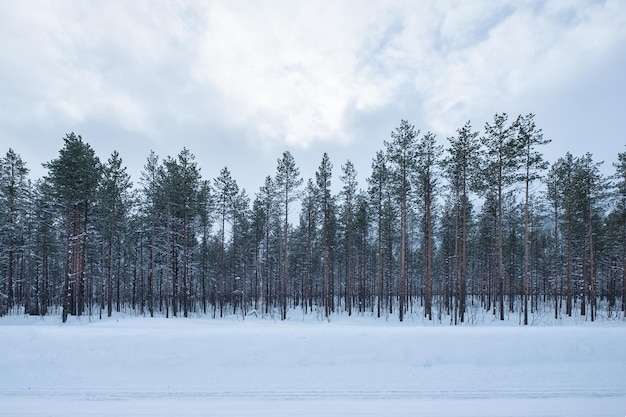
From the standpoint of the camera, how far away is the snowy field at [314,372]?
22.3 feet

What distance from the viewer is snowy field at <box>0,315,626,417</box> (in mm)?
6797

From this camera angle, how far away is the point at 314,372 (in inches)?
360

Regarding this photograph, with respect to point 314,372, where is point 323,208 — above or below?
above

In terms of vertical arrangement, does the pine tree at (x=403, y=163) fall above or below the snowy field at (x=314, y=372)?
above

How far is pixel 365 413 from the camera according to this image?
6430mm

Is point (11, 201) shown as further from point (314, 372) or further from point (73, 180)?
point (314, 372)

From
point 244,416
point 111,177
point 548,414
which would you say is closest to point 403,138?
point 548,414

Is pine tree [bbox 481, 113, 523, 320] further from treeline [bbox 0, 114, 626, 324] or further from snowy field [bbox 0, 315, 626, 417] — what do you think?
snowy field [bbox 0, 315, 626, 417]

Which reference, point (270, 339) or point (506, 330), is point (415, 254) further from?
point (270, 339)

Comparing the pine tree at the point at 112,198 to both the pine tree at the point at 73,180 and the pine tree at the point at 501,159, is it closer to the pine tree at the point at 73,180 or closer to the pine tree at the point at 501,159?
the pine tree at the point at 73,180

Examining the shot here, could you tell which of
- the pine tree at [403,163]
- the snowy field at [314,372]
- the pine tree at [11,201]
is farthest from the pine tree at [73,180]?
the pine tree at [403,163]

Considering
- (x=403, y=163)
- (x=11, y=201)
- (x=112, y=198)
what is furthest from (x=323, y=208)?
(x=11, y=201)

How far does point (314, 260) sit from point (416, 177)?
3231cm

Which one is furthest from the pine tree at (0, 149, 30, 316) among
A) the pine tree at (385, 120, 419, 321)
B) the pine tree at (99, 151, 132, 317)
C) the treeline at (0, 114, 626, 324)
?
the pine tree at (385, 120, 419, 321)
